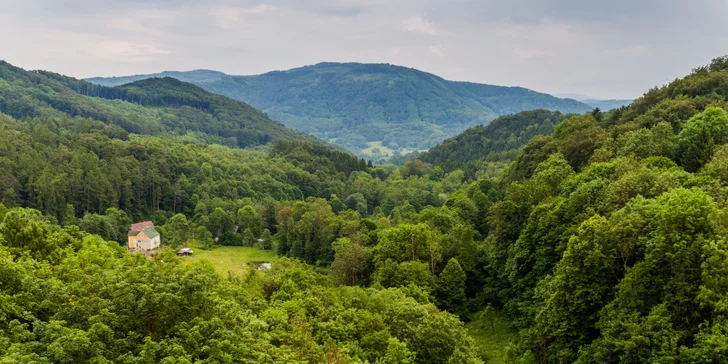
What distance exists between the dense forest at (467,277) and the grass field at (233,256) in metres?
2.60

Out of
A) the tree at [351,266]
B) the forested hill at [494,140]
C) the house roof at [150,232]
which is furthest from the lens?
the forested hill at [494,140]

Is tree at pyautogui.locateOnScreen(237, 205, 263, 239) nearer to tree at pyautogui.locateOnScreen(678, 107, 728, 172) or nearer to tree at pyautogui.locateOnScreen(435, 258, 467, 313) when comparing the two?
tree at pyautogui.locateOnScreen(435, 258, 467, 313)

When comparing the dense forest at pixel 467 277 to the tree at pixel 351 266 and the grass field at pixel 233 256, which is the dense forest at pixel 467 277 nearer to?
the tree at pixel 351 266

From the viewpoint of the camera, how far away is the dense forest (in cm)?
1570

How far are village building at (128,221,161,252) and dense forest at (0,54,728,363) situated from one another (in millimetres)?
3330

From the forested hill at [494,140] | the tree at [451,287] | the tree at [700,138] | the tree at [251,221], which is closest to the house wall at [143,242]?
the tree at [251,221]

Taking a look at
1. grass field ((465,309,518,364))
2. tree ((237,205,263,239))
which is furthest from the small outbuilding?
grass field ((465,309,518,364))

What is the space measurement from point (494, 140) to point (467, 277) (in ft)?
416

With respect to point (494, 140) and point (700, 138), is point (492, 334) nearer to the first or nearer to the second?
point (700, 138)

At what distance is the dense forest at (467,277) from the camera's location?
→ 15.7 metres

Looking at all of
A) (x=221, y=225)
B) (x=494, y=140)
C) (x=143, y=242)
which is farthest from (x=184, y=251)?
(x=494, y=140)

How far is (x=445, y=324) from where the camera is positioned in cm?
2550

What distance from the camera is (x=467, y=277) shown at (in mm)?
41688

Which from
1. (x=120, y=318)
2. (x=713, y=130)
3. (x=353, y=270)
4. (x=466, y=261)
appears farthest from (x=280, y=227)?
(x=120, y=318)
